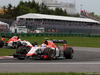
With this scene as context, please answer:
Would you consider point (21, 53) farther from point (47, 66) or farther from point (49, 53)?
point (47, 66)

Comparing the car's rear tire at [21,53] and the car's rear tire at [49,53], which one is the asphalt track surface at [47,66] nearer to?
the car's rear tire at [49,53]

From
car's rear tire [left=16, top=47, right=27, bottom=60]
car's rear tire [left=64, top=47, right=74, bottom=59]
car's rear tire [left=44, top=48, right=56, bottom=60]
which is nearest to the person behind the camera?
car's rear tire [left=16, top=47, right=27, bottom=60]

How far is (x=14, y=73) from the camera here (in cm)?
1022

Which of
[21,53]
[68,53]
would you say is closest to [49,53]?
[21,53]

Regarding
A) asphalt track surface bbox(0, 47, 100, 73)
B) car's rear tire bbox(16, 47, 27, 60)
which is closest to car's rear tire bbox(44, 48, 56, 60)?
asphalt track surface bbox(0, 47, 100, 73)

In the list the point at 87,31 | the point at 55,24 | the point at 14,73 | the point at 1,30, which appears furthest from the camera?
the point at 87,31

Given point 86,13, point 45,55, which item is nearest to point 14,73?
point 45,55

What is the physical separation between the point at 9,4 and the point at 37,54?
266ft

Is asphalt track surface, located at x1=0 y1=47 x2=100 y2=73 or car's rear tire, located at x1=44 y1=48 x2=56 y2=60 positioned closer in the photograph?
asphalt track surface, located at x1=0 y1=47 x2=100 y2=73

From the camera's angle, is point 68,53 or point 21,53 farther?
point 68,53

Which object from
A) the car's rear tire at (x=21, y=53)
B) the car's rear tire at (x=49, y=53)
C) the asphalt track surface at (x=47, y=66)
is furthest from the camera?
the car's rear tire at (x=49, y=53)

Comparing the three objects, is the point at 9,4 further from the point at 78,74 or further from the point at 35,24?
the point at 78,74

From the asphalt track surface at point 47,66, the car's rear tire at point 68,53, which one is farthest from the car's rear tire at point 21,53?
the car's rear tire at point 68,53

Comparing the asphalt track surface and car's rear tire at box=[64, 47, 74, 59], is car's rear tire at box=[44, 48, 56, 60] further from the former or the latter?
car's rear tire at box=[64, 47, 74, 59]
